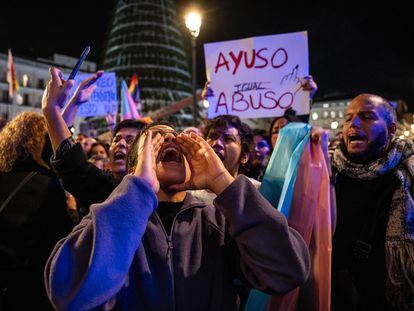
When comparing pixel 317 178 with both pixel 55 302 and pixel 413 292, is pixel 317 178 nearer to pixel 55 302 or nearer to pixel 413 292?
pixel 413 292

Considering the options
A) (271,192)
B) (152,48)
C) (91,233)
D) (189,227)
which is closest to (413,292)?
(271,192)

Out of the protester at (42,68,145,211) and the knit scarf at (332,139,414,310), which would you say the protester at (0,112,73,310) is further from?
the knit scarf at (332,139,414,310)

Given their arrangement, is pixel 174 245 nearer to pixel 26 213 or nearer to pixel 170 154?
pixel 170 154

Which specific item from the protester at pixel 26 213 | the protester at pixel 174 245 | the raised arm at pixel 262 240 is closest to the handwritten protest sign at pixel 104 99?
the protester at pixel 26 213

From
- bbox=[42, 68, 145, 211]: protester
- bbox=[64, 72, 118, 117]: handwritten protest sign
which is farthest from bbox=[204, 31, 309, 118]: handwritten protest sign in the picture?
bbox=[64, 72, 118, 117]: handwritten protest sign

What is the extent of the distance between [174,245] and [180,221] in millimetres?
131

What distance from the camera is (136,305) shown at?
1.69 m

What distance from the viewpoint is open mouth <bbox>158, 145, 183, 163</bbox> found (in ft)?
6.53

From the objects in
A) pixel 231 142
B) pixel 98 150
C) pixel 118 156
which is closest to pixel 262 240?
pixel 231 142

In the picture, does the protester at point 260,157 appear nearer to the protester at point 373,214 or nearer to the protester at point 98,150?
the protester at point 373,214

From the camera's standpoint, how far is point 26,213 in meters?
2.98

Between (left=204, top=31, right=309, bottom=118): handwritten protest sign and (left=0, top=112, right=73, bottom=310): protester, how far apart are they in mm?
2714

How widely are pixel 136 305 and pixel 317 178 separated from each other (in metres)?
1.40

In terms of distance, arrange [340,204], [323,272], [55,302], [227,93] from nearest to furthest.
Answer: [55,302], [323,272], [340,204], [227,93]
